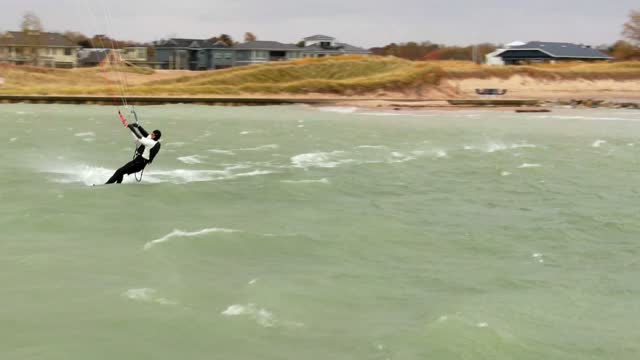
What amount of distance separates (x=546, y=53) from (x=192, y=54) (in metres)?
67.8

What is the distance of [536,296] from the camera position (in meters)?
13.1

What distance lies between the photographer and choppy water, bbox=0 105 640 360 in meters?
10.8

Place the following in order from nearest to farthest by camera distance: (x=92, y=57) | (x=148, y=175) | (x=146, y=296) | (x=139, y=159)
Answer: (x=146, y=296) → (x=139, y=159) → (x=148, y=175) → (x=92, y=57)

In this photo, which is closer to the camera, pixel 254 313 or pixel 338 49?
pixel 254 313

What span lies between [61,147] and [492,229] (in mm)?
23655

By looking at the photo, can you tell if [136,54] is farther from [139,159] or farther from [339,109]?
[139,159]

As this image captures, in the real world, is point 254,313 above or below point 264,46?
below

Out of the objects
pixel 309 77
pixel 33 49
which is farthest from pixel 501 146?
pixel 33 49

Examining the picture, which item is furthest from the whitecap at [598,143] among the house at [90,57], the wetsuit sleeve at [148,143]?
the house at [90,57]

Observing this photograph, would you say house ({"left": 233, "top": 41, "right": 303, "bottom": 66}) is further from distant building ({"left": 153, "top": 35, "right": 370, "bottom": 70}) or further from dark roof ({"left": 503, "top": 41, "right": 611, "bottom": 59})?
dark roof ({"left": 503, "top": 41, "right": 611, "bottom": 59})

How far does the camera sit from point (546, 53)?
451 ft

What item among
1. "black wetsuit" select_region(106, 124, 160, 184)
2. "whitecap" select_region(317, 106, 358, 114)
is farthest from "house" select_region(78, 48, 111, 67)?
"black wetsuit" select_region(106, 124, 160, 184)

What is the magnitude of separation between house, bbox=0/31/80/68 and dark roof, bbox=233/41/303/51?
121 feet

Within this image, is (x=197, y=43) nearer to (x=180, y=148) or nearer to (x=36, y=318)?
(x=180, y=148)
